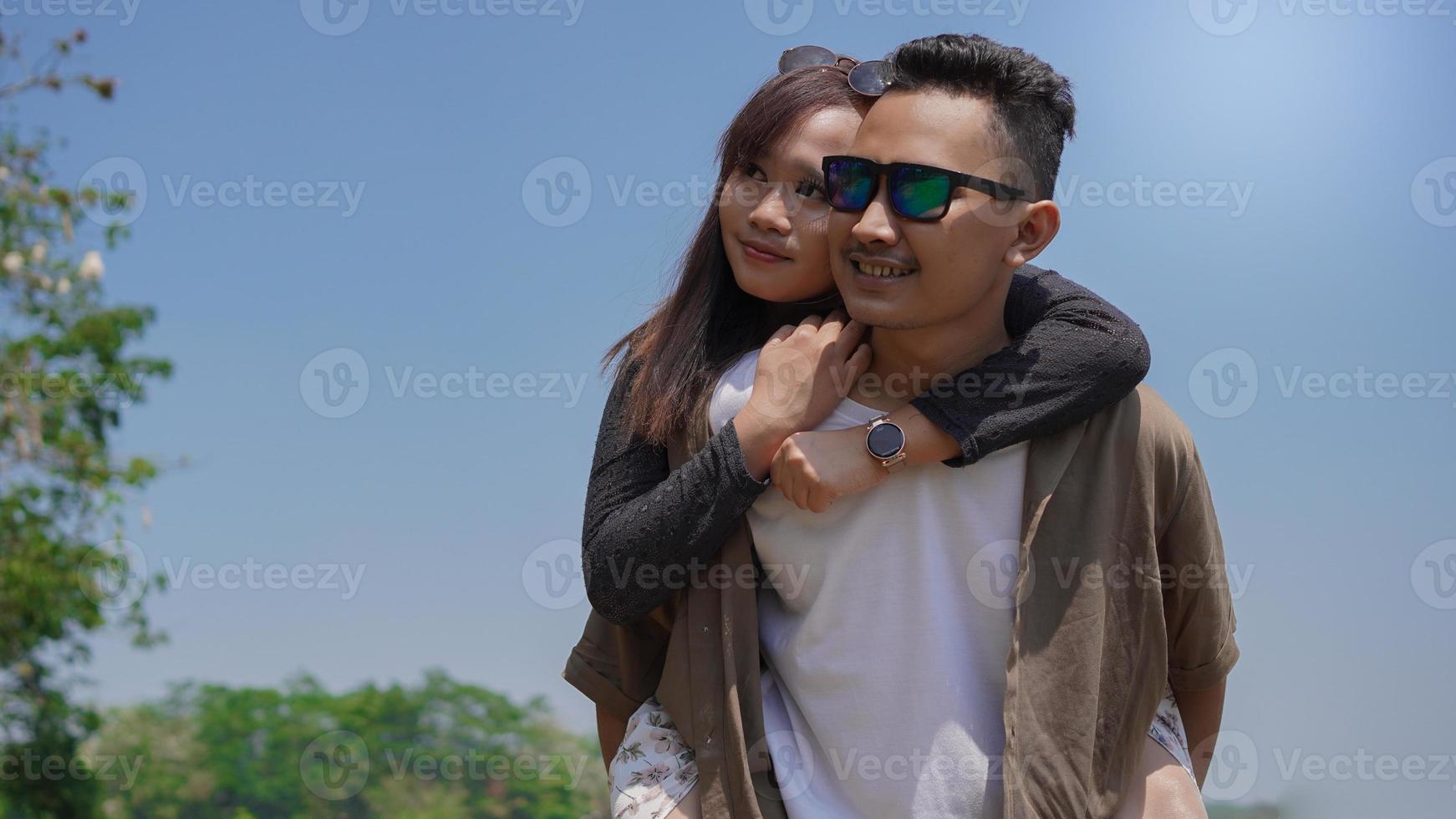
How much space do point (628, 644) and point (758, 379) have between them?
2.16 feet

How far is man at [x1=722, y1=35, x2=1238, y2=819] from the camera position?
236cm

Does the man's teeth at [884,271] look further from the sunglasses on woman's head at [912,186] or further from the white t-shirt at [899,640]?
the white t-shirt at [899,640]

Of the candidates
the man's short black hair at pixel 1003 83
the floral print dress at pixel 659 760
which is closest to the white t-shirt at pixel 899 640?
the floral print dress at pixel 659 760

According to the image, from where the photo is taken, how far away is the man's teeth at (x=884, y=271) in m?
2.41

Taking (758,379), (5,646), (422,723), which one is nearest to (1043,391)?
(758,379)

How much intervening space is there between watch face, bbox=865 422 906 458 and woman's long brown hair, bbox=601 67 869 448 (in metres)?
0.40

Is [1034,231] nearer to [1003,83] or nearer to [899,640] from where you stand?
[1003,83]

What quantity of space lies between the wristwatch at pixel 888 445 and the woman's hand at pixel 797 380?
0.16 metres

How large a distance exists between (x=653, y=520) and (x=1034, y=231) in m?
0.88

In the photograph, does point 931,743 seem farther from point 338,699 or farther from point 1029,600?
point 338,699

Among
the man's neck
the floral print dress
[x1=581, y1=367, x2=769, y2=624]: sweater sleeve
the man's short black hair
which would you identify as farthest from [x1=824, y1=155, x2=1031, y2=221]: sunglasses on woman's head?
the floral print dress

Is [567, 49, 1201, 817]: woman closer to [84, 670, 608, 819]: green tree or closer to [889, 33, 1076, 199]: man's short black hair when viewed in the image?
[889, 33, 1076, 199]: man's short black hair

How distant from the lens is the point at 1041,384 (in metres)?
2.39

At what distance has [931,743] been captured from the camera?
93.0 inches
